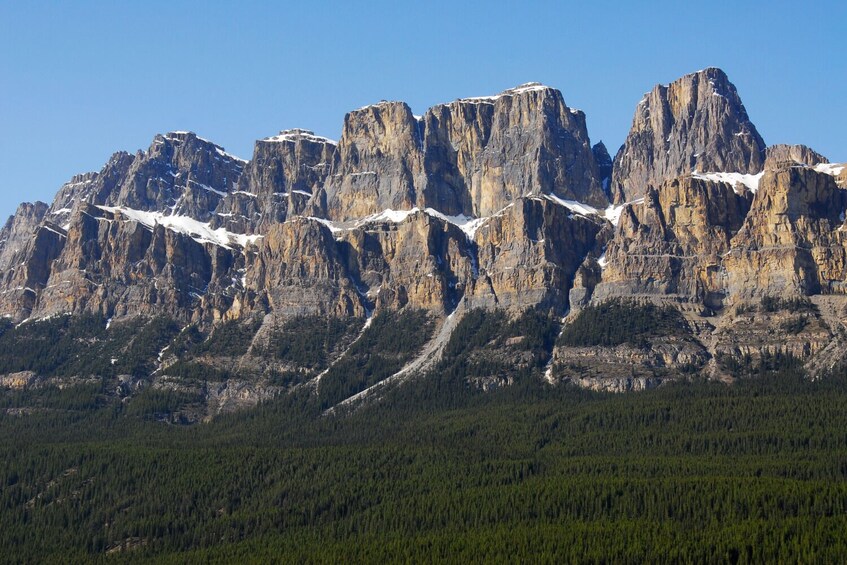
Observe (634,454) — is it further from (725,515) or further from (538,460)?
(725,515)

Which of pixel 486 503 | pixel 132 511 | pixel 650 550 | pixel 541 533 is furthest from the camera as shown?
pixel 132 511

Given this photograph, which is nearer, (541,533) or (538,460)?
(541,533)

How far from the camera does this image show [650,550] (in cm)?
14938

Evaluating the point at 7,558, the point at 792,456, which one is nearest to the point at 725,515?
the point at 792,456

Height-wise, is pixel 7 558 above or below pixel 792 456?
below

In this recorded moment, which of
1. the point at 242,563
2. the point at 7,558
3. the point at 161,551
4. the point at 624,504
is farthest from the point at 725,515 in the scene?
the point at 7,558

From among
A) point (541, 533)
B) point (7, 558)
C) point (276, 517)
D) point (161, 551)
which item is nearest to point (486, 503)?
point (541, 533)

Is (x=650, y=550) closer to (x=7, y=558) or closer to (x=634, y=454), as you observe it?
(x=634, y=454)

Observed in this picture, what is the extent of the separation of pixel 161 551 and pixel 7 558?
1946cm

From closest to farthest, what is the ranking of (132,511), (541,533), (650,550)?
1. (650,550)
2. (541,533)
3. (132,511)

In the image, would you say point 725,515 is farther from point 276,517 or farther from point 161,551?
point 161,551

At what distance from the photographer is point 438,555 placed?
156 meters

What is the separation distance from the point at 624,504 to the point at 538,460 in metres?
28.9

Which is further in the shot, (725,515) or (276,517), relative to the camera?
(276,517)
